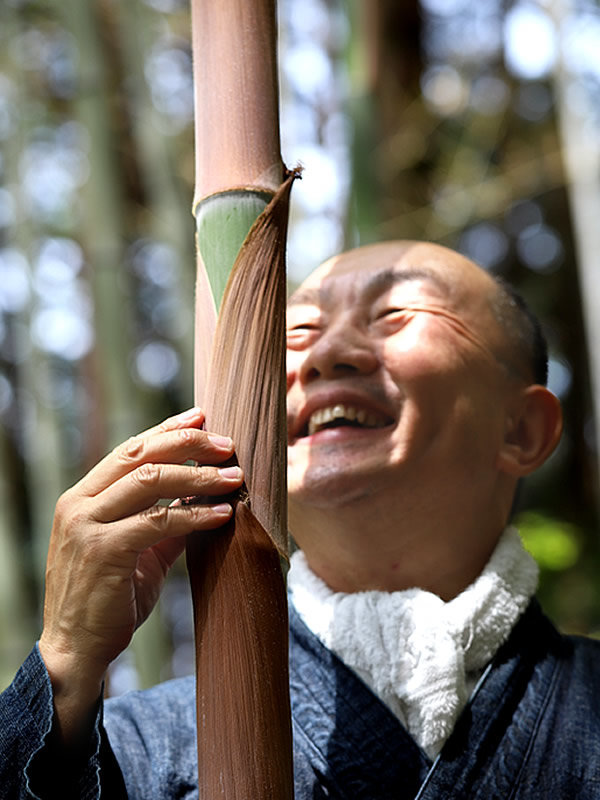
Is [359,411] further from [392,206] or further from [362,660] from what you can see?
[392,206]

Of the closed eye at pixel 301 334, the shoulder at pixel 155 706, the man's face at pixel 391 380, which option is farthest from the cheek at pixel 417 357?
the shoulder at pixel 155 706

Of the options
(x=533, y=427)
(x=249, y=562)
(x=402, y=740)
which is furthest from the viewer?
(x=533, y=427)

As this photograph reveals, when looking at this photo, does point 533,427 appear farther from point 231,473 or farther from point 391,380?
point 231,473

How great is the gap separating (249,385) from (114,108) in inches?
195

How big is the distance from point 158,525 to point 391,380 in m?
0.44

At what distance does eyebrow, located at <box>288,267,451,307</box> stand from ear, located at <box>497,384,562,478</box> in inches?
8.4

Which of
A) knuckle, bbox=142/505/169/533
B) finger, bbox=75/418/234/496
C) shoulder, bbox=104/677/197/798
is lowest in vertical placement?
shoulder, bbox=104/677/197/798

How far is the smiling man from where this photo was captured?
90 cm

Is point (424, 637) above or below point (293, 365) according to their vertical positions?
below

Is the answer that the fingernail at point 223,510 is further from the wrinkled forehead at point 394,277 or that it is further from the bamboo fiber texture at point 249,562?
the wrinkled forehead at point 394,277

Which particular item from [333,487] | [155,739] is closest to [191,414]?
[333,487]

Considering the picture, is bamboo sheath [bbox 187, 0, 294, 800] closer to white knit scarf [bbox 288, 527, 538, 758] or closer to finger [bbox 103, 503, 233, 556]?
finger [bbox 103, 503, 233, 556]

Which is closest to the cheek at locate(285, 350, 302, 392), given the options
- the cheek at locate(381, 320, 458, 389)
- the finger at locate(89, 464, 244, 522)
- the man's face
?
the man's face

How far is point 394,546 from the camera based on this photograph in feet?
3.76
